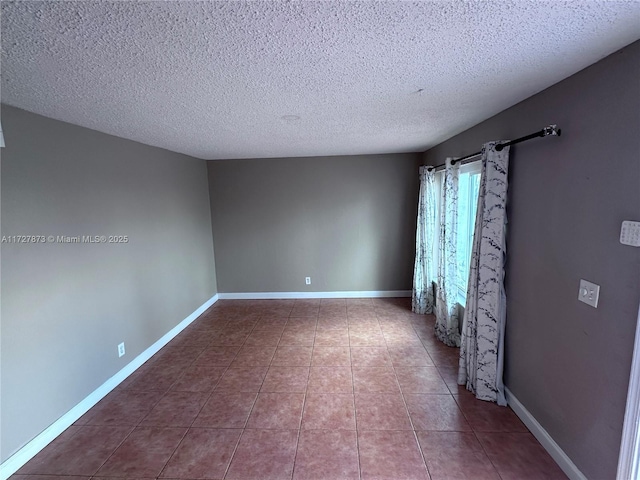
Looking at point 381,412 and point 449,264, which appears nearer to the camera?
point 381,412

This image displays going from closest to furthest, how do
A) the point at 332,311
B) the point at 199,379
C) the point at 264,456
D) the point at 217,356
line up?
the point at 264,456, the point at 199,379, the point at 217,356, the point at 332,311

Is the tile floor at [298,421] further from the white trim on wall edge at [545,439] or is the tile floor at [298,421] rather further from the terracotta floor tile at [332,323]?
the terracotta floor tile at [332,323]

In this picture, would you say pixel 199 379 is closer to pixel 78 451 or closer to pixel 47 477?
pixel 78 451

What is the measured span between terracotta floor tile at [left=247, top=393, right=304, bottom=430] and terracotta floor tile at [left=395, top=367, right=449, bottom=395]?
2.91ft

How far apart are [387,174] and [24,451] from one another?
450 centimetres

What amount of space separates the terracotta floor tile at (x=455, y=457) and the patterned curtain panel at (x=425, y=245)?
2.19m

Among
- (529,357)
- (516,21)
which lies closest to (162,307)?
(529,357)

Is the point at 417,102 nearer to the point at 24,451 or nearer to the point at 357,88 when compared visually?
the point at 357,88

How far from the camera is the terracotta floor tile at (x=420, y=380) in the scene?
2494 millimetres

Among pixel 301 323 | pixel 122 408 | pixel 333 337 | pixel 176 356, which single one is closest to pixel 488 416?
pixel 333 337

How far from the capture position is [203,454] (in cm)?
191

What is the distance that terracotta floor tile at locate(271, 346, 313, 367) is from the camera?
9.66 feet

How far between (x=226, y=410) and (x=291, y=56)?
7.86 ft

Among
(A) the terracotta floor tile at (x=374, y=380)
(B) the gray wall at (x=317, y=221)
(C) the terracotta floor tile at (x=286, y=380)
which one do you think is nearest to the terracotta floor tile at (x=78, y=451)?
(C) the terracotta floor tile at (x=286, y=380)
